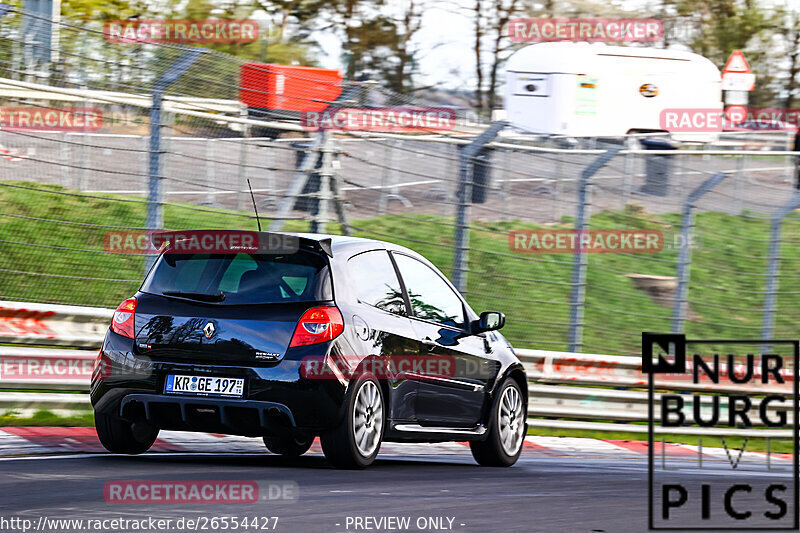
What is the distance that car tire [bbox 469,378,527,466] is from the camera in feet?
31.2

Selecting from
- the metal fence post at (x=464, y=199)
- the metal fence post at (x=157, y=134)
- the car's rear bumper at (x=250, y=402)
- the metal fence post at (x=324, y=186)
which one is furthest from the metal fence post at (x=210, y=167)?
the car's rear bumper at (x=250, y=402)

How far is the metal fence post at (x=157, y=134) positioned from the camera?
1076cm

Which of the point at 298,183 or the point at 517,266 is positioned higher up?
the point at 298,183

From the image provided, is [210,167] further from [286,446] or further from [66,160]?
[286,446]

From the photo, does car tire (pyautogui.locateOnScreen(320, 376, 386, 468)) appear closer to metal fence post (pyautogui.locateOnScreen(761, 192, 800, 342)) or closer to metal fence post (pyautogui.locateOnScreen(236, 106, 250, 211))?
metal fence post (pyautogui.locateOnScreen(236, 106, 250, 211))

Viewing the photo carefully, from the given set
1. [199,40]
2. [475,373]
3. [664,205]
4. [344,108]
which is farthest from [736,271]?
[199,40]

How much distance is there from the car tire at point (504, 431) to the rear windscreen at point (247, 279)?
219 centimetres

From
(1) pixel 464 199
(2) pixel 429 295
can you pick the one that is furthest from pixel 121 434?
(1) pixel 464 199

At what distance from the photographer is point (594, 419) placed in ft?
41.2

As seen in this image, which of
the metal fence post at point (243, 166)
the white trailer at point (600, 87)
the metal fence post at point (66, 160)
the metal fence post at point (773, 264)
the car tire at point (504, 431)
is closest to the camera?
the car tire at point (504, 431)

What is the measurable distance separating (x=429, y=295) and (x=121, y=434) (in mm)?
2284

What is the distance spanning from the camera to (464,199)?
12.7 m

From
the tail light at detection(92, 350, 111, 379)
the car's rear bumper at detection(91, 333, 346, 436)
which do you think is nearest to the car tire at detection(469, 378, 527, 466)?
the car's rear bumper at detection(91, 333, 346, 436)

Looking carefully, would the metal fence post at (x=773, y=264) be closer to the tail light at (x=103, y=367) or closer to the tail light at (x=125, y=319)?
the tail light at (x=125, y=319)
